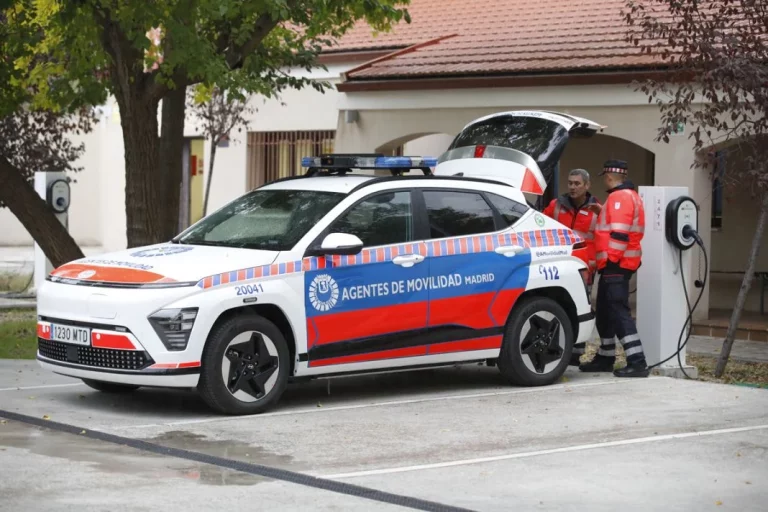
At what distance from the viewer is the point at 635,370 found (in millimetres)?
11328

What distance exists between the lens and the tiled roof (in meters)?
17.1

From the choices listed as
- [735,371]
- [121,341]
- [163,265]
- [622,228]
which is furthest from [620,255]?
[121,341]

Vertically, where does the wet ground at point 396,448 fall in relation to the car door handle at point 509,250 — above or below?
below

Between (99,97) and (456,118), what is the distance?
5591 millimetres

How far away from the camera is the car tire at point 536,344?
10.5 metres

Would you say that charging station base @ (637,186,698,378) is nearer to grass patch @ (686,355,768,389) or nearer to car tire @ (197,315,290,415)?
grass patch @ (686,355,768,389)

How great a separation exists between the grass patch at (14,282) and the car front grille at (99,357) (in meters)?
11.2

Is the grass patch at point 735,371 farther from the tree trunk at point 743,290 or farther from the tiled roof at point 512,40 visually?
the tiled roof at point 512,40

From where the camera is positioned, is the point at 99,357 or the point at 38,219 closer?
the point at 99,357

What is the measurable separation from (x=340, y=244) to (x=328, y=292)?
36 cm

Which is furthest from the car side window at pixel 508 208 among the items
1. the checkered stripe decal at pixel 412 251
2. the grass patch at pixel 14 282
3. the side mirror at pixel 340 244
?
the grass patch at pixel 14 282

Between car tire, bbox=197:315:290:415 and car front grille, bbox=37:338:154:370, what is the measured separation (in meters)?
0.42

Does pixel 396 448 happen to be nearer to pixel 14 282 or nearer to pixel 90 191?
pixel 14 282

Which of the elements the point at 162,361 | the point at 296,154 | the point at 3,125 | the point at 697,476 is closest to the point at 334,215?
the point at 162,361
